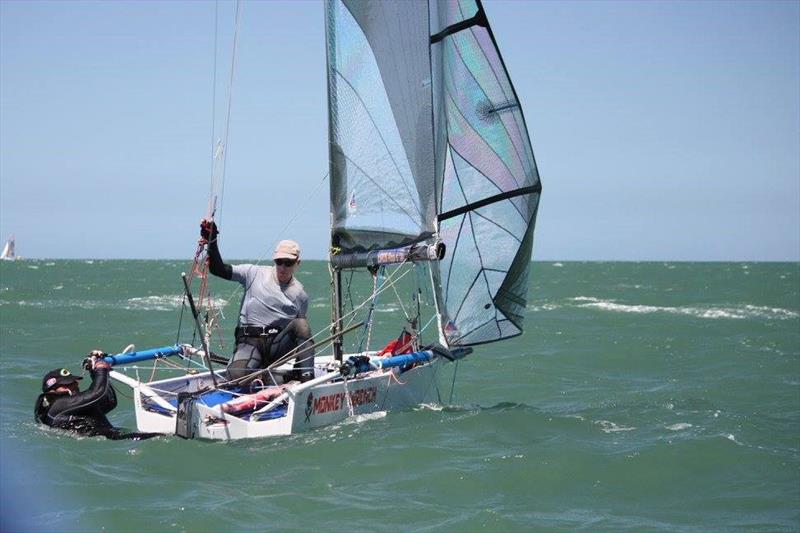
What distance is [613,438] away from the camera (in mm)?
11500

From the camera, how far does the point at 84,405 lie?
1010 centimetres

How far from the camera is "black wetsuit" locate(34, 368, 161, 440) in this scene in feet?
33.1

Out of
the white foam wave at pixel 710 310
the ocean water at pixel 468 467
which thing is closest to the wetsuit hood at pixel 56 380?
the ocean water at pixel 468 467

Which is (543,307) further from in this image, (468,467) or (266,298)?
(468,467)

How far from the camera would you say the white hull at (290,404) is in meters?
10.1

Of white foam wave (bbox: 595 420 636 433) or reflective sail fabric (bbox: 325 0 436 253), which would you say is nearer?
white foam wave (bbox: 595 420 636 433)

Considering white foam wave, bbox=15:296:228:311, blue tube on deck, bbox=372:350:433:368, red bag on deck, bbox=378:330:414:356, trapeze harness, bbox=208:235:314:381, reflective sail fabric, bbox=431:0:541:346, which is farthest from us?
white foam wave, bbox=15:296:228:311

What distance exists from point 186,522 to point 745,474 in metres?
5.33

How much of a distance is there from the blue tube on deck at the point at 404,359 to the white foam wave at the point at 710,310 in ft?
75.2

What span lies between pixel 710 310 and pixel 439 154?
88.0 ft

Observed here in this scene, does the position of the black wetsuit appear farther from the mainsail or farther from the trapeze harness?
the mainsail

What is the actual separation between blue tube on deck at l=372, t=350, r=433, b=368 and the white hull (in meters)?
0.16

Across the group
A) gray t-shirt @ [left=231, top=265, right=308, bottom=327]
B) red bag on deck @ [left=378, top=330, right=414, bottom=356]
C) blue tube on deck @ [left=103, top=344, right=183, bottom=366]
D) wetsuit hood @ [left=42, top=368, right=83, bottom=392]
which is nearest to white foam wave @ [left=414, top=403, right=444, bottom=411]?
red bag on deck @ [left=378, top=330, right=414, bottom=356]

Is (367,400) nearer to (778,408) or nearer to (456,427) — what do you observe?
(456,427)
